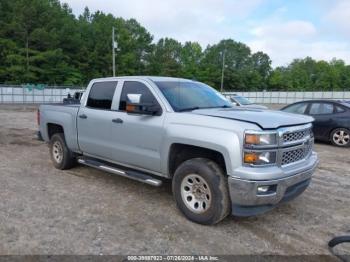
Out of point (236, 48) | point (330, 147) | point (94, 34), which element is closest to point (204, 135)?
point (330, 147)

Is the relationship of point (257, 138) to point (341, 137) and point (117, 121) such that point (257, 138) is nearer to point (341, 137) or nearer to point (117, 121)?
point (117, 121)

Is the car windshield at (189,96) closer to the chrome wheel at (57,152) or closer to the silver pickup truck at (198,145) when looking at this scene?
the silver pickup truck at (198,145)

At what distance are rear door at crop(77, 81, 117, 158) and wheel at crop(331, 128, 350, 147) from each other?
7767 mm

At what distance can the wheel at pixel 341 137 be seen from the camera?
10359 millimetres

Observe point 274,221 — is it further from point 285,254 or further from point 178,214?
point 178,214

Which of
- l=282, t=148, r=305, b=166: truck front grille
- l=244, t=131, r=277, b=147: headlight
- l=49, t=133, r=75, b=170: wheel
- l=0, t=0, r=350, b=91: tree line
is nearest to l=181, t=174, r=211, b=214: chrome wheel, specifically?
l=244, t=131, r=277, b=147: headlight

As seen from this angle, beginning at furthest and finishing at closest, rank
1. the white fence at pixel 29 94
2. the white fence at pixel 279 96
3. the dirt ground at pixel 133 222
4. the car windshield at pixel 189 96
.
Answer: the white fence at pixel 279 96
the white fence at pixel 29 94
the car windshield at pixel 189 96
the dirt ground at pixel 133 222

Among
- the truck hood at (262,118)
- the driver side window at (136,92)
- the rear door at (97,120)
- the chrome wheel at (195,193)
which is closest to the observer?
the truck hood at (262,118)

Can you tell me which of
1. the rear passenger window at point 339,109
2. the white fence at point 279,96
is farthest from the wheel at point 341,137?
the white fence at point 279,96

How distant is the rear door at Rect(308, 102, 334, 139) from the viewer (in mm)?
10602

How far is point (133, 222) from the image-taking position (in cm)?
435

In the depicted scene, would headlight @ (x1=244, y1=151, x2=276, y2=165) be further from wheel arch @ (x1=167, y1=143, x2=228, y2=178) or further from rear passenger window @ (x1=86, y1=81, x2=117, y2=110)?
rear passenger window @ (x1=86, y1=81, x2=117, y2=110)

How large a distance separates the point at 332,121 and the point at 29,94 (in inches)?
1144

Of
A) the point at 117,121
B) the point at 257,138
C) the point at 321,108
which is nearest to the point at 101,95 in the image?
the point at 117,121
